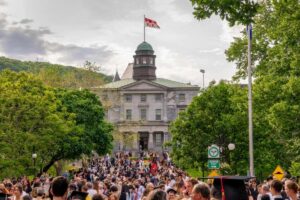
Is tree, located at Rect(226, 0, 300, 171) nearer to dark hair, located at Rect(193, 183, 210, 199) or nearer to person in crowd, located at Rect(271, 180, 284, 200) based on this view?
person in crowd, located at Rect(271, 180, 284, 200)

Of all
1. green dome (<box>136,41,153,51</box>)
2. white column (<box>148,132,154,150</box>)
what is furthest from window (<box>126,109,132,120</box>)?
green dome (<box>136,41,153,51</box>)

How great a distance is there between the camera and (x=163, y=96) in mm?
122188

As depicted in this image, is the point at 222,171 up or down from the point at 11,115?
down

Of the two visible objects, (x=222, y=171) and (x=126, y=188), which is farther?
(x=222, y=171)

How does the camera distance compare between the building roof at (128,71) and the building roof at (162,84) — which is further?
the building roof at (128,71)

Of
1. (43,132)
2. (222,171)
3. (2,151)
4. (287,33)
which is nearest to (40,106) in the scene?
(43,132)

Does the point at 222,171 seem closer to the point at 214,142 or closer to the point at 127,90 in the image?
the point at 214,142

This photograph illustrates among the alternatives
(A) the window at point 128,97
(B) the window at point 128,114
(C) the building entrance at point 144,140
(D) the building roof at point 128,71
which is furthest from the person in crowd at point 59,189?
(D) the building roof at point 128,71

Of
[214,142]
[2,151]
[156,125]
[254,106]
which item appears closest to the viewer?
[254,106]

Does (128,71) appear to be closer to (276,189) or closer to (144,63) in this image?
(144,63)

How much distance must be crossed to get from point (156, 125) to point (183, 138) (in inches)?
3055

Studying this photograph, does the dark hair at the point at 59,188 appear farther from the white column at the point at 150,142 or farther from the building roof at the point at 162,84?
the building roof at the point at 162,84

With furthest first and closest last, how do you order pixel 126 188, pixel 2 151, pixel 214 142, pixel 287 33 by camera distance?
pixel 214 142
pixel 2 151
pixel 287 33
pixel 126 188

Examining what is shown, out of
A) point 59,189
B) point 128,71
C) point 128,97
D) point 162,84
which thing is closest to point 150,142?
point 128,97
